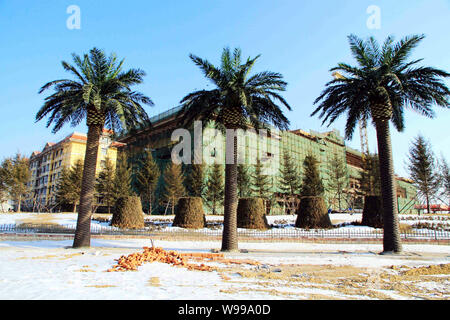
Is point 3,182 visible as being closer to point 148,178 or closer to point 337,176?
point 148,178

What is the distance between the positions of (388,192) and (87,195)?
14.2m

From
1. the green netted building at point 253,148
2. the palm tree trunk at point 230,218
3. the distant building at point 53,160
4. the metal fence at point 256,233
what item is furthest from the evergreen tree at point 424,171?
the distant building at point 53,160

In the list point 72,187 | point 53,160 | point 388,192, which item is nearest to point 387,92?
point 388,192

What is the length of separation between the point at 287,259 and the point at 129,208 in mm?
15016

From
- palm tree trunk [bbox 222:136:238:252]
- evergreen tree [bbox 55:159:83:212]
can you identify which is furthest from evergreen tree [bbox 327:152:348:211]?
evergreen tree [bbox 55:159:83:212]

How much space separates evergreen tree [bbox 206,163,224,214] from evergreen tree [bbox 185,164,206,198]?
1.09 meters

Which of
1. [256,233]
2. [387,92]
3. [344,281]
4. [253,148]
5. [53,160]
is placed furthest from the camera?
[53,160]

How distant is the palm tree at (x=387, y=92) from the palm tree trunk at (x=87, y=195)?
11.9 metres

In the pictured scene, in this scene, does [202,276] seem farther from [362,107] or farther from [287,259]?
[362,107]

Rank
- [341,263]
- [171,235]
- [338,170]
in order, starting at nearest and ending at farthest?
[341,263] → [171,235] → [338,170]

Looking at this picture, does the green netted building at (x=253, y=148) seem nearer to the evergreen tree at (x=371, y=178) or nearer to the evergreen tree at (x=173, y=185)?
the evergreen tree at (x=371, y=178)

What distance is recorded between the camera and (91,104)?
15.4 metres
